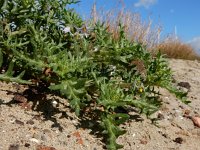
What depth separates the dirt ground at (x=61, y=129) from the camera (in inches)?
101

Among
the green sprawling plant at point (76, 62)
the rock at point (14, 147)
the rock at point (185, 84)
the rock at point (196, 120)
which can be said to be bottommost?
the rock at point (196, 120)

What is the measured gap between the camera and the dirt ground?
Result: 256 centimetres

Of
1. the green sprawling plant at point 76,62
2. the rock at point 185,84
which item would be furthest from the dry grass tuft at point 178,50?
the green sprawling plant at point 76,62

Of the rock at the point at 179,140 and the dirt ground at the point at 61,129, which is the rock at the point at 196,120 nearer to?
the dirt ground at the point at 61,129

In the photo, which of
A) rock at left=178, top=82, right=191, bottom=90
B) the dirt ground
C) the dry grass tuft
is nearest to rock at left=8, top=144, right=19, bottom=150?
the dirt ground

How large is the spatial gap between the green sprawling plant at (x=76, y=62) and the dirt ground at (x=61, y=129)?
0.12m

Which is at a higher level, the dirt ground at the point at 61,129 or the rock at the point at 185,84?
the rock at the point at 185,84

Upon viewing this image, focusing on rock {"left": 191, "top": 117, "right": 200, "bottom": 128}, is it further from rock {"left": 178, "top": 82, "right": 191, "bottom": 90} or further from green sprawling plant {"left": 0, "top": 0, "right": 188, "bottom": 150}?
rock {"left": 178, "top": 82, "right": 191, "bottom": 90}

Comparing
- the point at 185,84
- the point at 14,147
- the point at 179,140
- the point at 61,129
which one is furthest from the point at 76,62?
the point at 185,84

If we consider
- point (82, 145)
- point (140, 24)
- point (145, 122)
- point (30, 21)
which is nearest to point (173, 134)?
point (145, 122)

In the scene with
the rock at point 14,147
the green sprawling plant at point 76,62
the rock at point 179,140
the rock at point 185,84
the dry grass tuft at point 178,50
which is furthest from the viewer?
the dry grass tuft at point 178,50

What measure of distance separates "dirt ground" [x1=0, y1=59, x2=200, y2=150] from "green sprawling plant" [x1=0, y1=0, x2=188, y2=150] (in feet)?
0.39

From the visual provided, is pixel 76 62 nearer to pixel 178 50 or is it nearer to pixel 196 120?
pixel 196 120

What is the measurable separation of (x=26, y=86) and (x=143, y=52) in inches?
36.7
